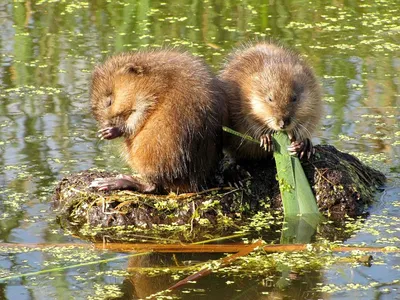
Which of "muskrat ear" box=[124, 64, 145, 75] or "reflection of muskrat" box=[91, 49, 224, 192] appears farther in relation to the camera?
"muskrat ear" box=[124, 64, 145, 75]

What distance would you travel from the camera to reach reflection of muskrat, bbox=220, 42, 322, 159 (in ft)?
21.3

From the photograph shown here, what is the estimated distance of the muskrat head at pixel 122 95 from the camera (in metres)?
6.34

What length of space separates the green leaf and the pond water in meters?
0.39

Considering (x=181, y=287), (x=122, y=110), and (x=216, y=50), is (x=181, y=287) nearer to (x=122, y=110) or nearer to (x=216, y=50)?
(x=122, y=110)

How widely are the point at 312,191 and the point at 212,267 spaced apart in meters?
1.33

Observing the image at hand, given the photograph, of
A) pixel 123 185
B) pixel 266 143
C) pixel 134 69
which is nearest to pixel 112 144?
pixel 123 185

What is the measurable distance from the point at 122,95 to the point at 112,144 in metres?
1.40

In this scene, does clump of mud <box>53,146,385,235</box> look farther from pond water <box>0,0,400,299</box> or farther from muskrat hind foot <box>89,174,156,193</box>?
pond water <box>0,0,400,299</box>

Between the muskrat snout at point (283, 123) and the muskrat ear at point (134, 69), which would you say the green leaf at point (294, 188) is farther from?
the muskrat ear at point (134, 69)

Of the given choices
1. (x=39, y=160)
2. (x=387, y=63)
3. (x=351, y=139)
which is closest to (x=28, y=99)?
(x=39, y=160)

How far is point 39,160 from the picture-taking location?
7.43 metres

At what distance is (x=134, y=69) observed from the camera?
21.0ft

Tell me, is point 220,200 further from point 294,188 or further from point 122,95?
point 122,95

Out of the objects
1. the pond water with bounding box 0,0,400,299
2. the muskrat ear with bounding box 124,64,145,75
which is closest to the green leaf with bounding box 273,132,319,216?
the pond water with bounding box 0,0,400,299
